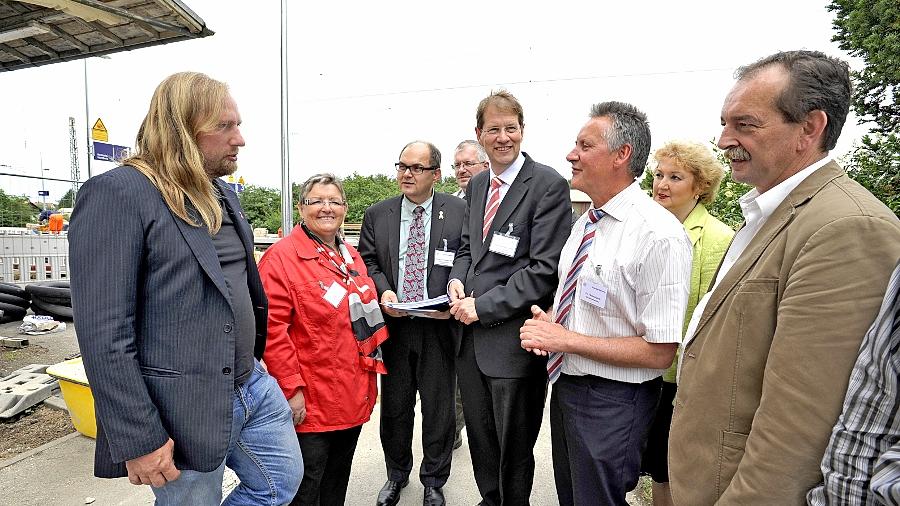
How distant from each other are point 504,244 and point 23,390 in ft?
15.4

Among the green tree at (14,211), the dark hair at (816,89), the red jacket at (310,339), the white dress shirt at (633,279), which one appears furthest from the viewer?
the green tree at (14,211)

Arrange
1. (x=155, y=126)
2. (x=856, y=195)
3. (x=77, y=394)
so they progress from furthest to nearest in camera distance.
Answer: (x=77, y=394) < (x=155, y=126) < (x=856, y=195)

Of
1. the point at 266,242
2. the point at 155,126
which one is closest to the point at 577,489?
the point at 155,126

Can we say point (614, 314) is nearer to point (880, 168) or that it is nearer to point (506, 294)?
point (506, 294)

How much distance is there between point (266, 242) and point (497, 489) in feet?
51.5

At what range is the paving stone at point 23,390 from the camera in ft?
13.8

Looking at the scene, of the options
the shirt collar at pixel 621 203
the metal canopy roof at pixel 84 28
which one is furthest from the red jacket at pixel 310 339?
the metal canopy roof at pixel 84 28

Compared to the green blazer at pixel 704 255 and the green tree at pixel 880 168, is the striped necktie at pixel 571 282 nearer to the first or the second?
the green blazer at pixel 704 255

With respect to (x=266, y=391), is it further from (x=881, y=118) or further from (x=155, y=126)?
(x=881, y=118)

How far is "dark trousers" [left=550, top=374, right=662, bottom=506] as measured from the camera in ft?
6.49

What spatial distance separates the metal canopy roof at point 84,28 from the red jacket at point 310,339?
298cm

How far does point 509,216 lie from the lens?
8.33ft

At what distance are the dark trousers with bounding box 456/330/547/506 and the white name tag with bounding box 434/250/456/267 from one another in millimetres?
511

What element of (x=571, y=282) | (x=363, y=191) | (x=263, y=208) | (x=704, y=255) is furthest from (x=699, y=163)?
(x=263, y=208)
